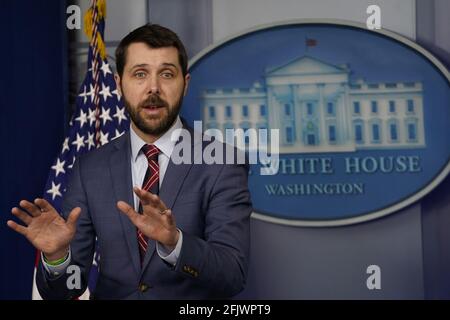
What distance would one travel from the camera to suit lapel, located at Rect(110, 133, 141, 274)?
7.44ft

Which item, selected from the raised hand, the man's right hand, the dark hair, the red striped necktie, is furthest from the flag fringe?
the raised hand

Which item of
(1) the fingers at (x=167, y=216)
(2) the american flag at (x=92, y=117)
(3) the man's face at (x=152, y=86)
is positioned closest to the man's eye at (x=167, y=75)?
(3) the man's face at (x=152, y=86)

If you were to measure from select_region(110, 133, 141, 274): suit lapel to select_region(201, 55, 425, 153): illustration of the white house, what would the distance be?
659 millimetres

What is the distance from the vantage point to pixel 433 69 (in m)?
2.94

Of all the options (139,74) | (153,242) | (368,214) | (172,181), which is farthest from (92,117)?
(368,214)

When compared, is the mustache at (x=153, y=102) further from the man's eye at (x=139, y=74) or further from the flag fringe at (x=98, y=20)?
the flag fringe at (x=98, y=20)

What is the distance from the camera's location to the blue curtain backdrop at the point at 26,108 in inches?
117

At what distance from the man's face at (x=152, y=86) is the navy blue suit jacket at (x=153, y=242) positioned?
0.55 feet

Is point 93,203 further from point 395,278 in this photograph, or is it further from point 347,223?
point 395,278

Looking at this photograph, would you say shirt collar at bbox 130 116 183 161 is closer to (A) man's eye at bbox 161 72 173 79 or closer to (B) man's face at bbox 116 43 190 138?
(B) man's face at bbox 116 43 190 138

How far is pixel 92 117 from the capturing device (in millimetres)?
2963

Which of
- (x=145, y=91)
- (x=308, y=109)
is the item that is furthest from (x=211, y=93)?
(x=145, y=91)

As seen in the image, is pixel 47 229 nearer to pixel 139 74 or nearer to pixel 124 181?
pixel 124 181

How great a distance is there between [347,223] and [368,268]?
0.20m
